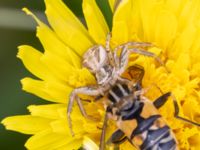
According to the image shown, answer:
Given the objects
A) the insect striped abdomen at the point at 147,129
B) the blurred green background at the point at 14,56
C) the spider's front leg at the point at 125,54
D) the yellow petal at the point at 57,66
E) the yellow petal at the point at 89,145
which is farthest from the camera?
the blurred green background at the point at 14,56

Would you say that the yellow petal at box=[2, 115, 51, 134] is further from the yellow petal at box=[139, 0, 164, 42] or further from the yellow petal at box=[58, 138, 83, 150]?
the yellow petal at box=[139, 0, 164, 42]

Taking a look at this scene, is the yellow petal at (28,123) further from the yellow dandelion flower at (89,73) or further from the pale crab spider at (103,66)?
the pale crab spider at (103,66)

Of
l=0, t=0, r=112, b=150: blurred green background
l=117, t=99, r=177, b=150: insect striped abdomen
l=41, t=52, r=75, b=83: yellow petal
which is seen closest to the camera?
l=117, t=99, r=177, b=150: insect striped abdomen

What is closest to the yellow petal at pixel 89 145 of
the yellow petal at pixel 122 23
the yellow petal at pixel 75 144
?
the yellow petal at pixel 75 144

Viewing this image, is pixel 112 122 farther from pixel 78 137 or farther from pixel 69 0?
pixel 69 0

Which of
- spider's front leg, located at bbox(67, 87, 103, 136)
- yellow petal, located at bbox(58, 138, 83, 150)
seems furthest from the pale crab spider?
yellow petal, located at bbox(58, 138, 83, 150)

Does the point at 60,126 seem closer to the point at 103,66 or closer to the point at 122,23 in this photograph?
the point at 103,66

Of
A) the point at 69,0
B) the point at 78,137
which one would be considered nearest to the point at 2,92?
the point at 69,0
